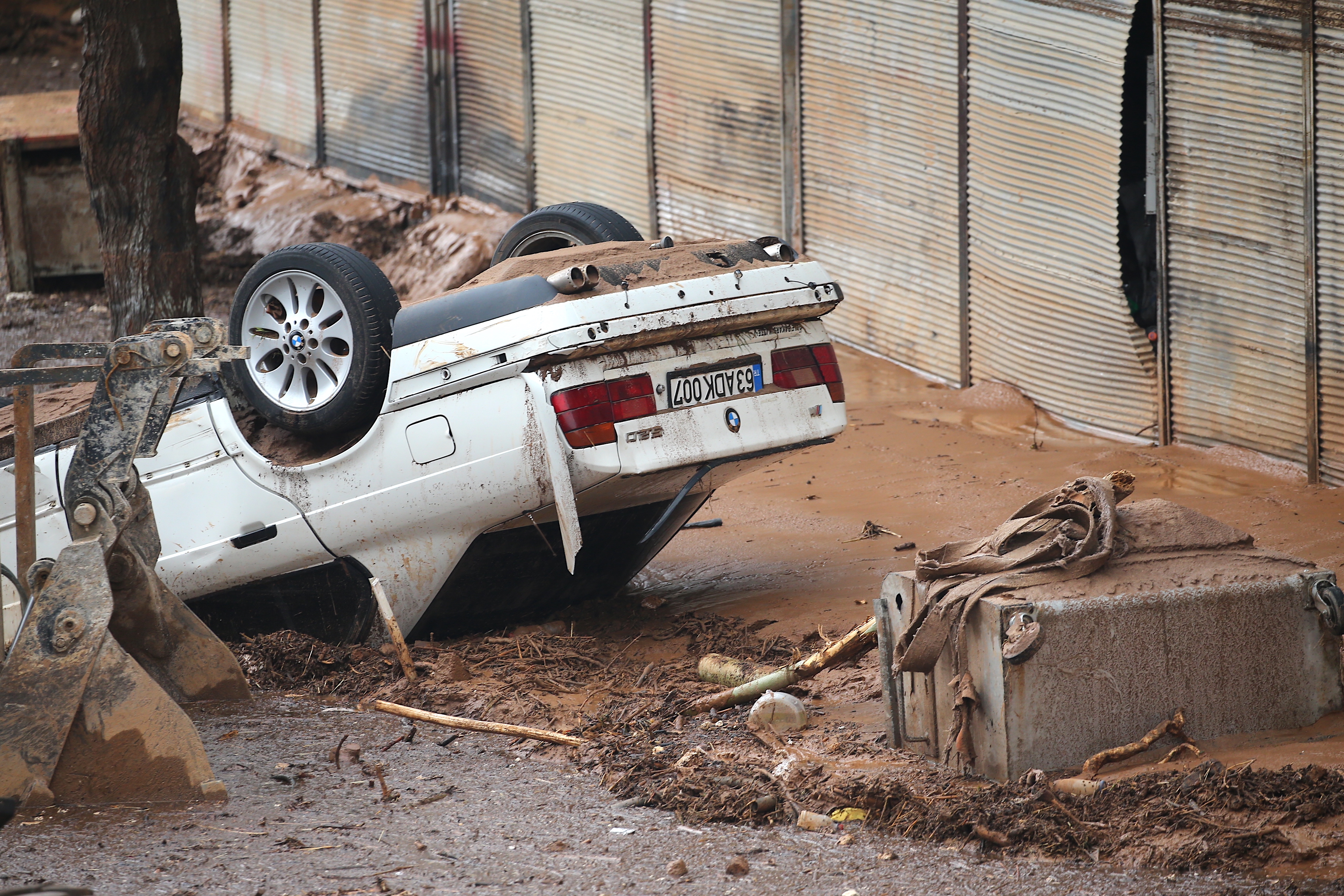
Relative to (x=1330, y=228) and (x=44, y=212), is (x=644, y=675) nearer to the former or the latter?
(x=1330, y=228)

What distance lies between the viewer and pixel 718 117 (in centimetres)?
1161

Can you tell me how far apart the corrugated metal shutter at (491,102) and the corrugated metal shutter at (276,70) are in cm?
257

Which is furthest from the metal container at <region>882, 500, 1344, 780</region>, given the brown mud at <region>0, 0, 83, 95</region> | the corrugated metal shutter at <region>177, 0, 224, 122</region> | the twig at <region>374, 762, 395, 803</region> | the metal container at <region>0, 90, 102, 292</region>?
the brown mud at <region>0, 0, 83, 95</region>

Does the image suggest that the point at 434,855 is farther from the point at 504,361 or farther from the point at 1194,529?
the point at 1194,529

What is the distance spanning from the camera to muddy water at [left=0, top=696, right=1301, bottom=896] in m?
3.53

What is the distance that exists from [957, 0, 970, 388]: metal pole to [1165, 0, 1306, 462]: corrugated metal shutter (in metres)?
1.71

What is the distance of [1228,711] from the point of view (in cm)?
402

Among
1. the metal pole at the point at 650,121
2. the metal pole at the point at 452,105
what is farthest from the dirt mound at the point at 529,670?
the metal pole at the point at 452,105

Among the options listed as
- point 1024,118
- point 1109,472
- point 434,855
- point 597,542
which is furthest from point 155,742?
point 1024,118

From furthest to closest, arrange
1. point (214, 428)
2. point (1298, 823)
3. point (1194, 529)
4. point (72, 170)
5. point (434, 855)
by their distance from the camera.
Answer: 1. point (72, 170)
2. point (214, 428)
3. point (1194, 529)
4. point (434, 855)
5. point (1298, 823)

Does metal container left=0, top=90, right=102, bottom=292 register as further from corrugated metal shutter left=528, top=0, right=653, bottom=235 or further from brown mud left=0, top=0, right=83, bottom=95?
brown mud left=0, top=0, right=83, bottom=95

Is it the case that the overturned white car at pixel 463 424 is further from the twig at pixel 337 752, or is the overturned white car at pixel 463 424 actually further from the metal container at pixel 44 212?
the metal container at pixel 44 212

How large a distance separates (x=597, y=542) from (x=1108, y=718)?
2566mm

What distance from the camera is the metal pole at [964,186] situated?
9484mm
